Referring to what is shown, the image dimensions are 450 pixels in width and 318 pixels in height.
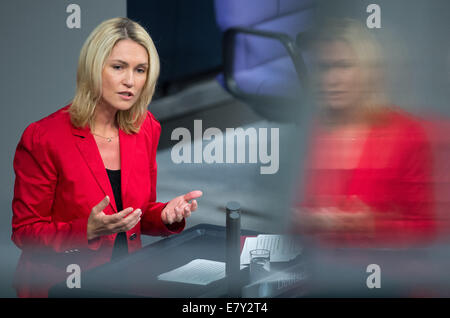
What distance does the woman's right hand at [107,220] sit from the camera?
1.89 meters

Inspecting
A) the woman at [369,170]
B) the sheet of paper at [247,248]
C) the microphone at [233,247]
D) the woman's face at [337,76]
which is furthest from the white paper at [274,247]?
the woman's face at [337,76]

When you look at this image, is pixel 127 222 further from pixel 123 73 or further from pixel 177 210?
pixel 123 73

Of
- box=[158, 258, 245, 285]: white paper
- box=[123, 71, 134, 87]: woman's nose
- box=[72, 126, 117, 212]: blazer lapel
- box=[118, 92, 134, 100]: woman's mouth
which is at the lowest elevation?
box=[158, 258, 245, 285]: white paper

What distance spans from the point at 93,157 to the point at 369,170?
1098mm

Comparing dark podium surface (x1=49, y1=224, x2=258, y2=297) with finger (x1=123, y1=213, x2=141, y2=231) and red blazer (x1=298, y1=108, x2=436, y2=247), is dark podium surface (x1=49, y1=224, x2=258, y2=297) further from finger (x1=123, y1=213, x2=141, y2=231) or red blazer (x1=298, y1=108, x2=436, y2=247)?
red blazer (x1=298, y1=108, x2=436, y2=247)

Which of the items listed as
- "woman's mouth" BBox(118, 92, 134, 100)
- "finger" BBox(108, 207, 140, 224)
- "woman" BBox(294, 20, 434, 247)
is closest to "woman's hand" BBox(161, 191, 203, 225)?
"finger" BBox(108, 207, 140, 224)

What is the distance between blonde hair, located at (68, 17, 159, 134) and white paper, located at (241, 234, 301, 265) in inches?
27.2

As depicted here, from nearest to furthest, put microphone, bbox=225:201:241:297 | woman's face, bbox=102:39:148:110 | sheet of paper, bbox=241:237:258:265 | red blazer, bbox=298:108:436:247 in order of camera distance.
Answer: microphone, bbox=225:201:241:297, sheet of paper, bbox=241:237:258:265, woman's face, bbox=102:39:148:110, red blazer, bbox=298:108:436:247

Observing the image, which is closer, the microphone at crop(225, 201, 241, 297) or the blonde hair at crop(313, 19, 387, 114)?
the microphone at crop(225, 201, 241, 297)

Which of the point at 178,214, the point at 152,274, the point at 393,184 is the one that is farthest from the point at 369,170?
the point at 152,274

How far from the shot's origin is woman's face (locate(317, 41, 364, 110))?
2.48 metres

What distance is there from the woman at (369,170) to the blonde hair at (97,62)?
2.68 ft

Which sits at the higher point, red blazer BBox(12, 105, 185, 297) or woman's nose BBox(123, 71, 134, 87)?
woman's nose BBox(123, 71, 134, 87)

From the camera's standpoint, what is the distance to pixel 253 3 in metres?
2.60
